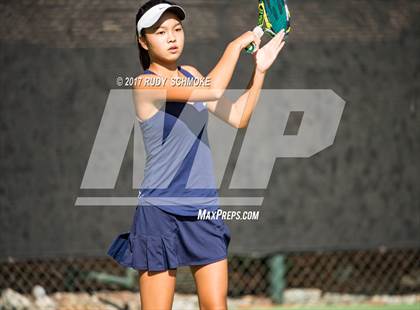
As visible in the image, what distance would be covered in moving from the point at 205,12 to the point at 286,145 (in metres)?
1.15

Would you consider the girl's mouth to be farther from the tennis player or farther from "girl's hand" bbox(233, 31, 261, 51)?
"girl's hand" bbox(233, 31, 261, 51)

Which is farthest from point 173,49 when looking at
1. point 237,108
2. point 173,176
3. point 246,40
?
point 173,176

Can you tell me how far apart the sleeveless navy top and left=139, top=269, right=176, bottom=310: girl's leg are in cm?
30

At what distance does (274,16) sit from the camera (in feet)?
14.6

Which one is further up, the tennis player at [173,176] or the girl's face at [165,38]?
the girl's face at [165,38]

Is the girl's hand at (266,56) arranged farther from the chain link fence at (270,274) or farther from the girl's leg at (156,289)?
the chain link fence at (270,274)

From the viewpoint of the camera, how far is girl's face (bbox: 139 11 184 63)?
13.9 feet

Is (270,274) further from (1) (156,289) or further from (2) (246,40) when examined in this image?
(2) (246,40)

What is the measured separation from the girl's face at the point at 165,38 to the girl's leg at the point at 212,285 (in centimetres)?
98

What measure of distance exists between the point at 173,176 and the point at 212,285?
533 mm

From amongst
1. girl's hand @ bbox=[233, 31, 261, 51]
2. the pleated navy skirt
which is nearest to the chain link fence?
the pleated navy skirt

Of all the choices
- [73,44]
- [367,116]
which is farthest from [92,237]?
[367,116]

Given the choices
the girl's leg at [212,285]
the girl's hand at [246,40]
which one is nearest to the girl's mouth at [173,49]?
the girl's hand at [246,40]

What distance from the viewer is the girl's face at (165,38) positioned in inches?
167
